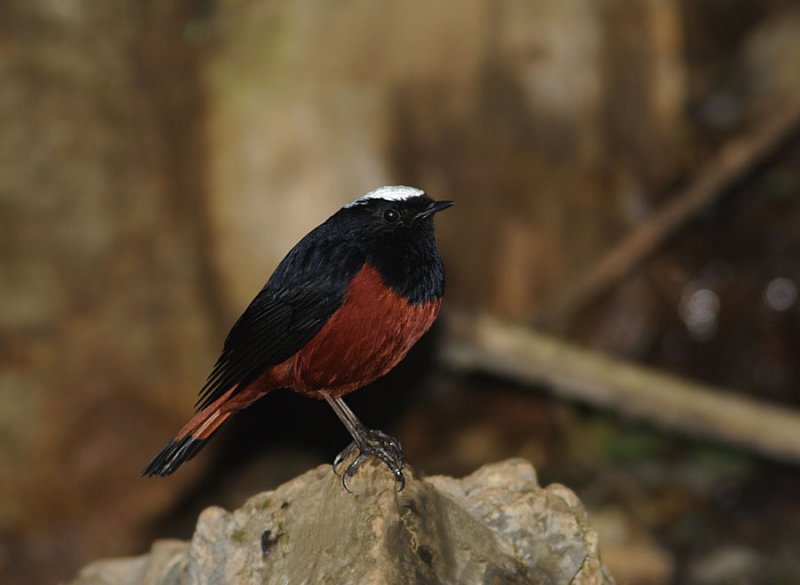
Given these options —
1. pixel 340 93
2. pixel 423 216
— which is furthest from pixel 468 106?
pixel 423 216

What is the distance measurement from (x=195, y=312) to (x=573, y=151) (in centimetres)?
367

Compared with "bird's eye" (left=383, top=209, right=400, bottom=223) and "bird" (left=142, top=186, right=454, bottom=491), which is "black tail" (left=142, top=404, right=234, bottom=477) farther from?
"bird's eye" (left=383, top=209, right=400, bottom=223)

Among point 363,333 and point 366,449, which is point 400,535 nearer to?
point 366,449

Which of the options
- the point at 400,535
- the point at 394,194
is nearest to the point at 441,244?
the point at 394,194

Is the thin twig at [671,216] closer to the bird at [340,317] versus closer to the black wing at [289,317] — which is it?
the bird at [340,317]

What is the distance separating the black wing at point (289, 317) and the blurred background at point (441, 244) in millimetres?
3517

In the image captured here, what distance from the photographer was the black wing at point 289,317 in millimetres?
4609

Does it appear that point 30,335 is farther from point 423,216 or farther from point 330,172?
point 423,216

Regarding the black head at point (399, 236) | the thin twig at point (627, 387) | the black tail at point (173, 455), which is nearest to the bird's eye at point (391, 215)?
the black head at point (399, 236)

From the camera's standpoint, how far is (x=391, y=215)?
4820 mm

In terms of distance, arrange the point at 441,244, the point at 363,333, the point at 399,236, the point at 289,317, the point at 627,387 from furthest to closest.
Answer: the point at 441,244
the point at 627,387
the point at 399,236
the point at 289,317
the point at 363,333

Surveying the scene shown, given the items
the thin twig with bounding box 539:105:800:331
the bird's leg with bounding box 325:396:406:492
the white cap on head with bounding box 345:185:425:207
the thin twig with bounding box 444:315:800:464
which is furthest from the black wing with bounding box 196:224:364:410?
the thin twig with bounding box 539:105:800:331

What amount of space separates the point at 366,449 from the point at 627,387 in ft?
14.1

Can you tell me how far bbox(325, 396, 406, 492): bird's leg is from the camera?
4.12 m
